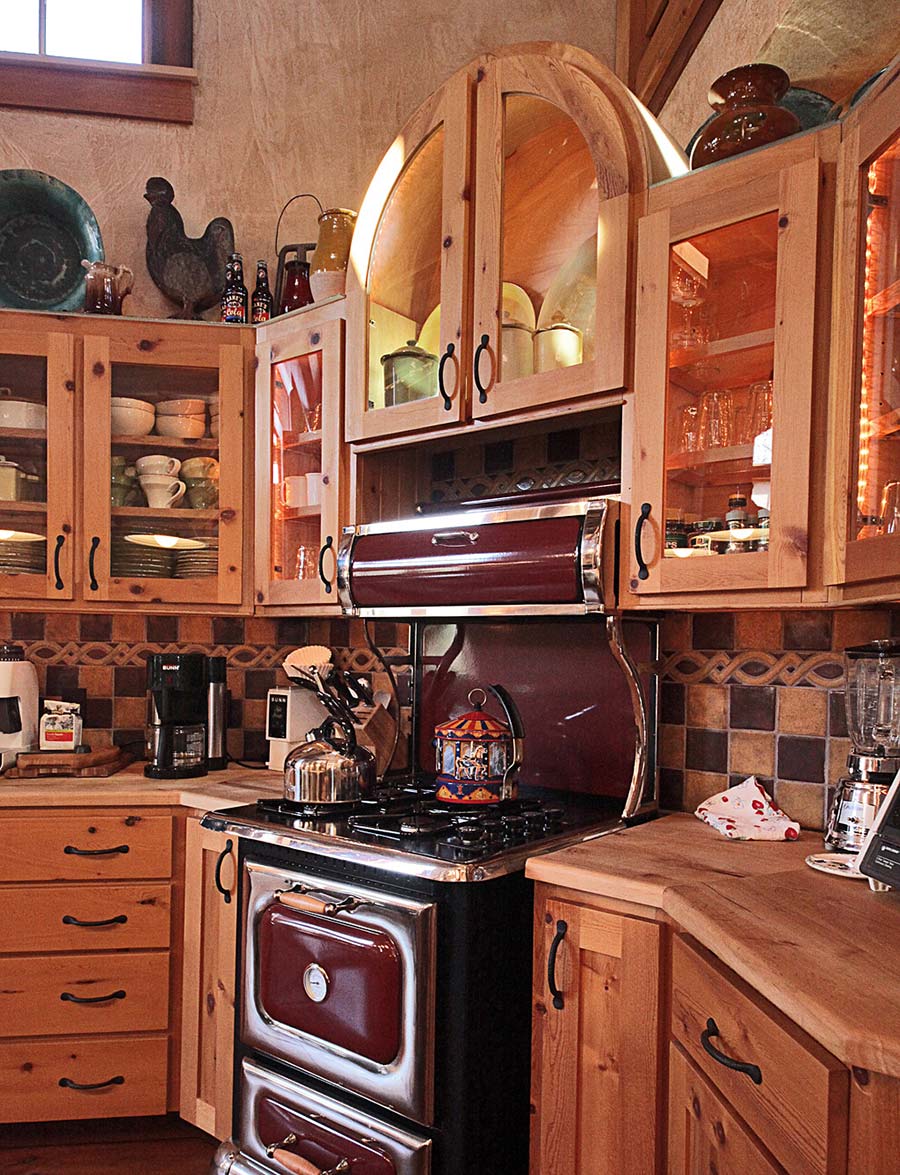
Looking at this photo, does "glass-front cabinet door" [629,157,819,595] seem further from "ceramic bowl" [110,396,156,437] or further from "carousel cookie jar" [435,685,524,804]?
"ceramic bowl" [110,396,156,437]

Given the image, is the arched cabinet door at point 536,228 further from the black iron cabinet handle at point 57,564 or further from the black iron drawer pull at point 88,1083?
the black iron drawer pull at point 88,1083

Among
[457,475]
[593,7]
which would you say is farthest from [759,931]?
[593,7]

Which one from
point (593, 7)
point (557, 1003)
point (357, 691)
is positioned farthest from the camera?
point (593, 7)

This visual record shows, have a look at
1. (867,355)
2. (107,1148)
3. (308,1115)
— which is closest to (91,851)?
(107,1148)

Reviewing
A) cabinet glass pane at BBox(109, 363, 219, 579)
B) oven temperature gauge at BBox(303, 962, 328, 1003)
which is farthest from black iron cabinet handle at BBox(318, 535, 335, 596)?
oven temperature gauge at BBox(303, 962, 328, 1003)

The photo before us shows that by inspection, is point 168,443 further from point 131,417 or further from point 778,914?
point 778,914

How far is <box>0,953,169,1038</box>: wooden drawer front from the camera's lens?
7.55 feet

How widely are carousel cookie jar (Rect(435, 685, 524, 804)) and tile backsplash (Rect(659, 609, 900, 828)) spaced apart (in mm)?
403

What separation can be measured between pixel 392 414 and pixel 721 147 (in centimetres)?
92

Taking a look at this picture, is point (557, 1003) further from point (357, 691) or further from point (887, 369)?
point (887, 369)

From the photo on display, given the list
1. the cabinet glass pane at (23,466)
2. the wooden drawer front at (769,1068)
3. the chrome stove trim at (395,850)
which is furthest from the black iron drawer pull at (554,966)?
the cabinet glass pane at (23,466)

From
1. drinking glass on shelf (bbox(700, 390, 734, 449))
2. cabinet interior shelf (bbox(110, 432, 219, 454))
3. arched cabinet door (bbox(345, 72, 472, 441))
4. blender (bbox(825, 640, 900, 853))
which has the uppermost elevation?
arched cabinet door (bbox(345, 72, 472, 441))

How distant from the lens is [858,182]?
1.57m

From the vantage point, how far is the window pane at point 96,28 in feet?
10.2
